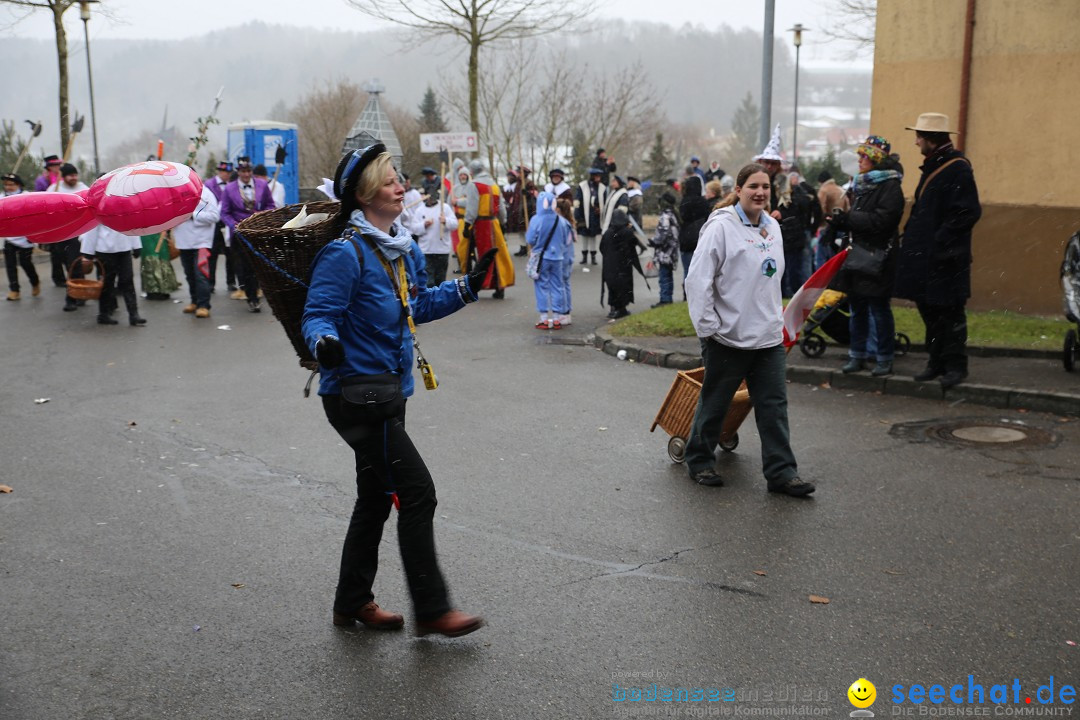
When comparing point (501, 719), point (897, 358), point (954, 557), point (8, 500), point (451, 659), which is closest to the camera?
point (501, 719)

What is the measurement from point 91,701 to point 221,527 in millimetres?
2003

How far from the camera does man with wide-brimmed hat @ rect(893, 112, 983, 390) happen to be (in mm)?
8492

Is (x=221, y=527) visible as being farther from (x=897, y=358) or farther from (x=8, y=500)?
(x=897, y=358)

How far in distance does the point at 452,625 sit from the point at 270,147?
101 feet

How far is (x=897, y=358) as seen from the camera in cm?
998

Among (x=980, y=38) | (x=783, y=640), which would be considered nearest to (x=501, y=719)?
(x=783, y=640)

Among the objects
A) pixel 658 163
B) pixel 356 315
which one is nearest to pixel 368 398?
pixel 356 315

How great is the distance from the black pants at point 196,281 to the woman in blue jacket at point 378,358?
34.2ft

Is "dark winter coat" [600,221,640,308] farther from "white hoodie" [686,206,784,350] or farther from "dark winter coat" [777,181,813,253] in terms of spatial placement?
"white hoodie" [686,206,784,350]

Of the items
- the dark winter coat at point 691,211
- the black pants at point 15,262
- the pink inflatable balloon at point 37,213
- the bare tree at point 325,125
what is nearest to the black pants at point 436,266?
the dark winter coat at point 691,211

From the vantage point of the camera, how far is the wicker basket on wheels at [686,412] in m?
7.04

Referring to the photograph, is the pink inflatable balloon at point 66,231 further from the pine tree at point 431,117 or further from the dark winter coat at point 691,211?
the pine tree at point 431,117

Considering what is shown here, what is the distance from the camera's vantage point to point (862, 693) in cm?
391

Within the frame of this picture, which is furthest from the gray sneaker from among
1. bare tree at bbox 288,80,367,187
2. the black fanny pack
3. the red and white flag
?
bare tree at bbox 288,80,367,187
